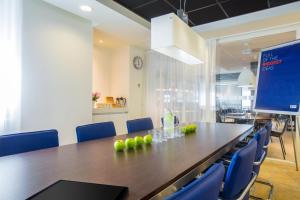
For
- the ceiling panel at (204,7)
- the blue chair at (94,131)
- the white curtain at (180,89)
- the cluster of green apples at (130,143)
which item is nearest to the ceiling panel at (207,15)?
the ceiling panel at (204,7)

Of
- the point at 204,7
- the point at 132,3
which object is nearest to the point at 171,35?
the point at 132,3

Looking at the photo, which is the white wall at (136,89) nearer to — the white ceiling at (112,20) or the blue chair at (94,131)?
the white ceiling at (112,20)

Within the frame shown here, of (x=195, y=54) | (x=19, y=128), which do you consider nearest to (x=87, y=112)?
(x=19, y=128)

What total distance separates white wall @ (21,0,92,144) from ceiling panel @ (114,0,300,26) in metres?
0.97

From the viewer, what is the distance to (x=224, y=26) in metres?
3.84

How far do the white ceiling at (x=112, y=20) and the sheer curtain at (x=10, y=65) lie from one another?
0.62 meters

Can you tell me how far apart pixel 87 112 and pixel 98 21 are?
5.30 ft

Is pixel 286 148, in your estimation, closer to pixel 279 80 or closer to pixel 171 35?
pixel 279 80

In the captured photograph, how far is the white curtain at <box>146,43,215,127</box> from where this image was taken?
4.48m

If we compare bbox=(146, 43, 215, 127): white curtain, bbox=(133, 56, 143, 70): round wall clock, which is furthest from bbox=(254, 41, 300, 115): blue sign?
bbox=(133, 56, 143, 70): round wall clock

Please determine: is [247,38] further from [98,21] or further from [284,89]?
[98,21]

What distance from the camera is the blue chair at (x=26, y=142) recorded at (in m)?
1.40

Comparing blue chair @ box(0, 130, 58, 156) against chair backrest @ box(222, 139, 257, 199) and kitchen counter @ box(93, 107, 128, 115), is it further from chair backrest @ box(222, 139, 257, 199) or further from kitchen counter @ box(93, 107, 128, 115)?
kitchen counter @ box(93, 107, 128, 115)

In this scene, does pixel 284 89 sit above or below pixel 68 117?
above
